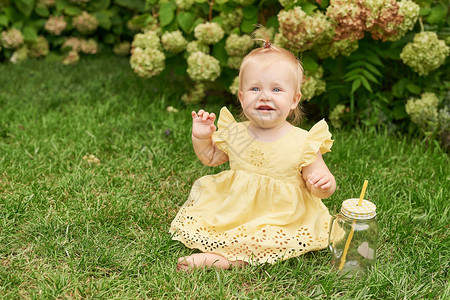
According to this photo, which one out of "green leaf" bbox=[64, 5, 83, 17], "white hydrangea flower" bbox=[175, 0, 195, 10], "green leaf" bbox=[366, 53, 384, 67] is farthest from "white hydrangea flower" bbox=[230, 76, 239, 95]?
"green leaf" bbox=[64, 5, 83, 17]

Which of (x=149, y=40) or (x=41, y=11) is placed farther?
(x=41, y=11)

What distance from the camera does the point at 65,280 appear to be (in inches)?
68.8

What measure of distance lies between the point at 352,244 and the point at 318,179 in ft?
1.03

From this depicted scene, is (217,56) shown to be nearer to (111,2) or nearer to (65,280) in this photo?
(65,280)

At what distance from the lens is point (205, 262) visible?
190 centimetres

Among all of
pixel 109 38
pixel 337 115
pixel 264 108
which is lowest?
pixel 109 38

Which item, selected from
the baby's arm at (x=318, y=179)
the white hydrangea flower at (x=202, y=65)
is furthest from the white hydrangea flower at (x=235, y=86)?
the baby's arm at (x=318, y=179)

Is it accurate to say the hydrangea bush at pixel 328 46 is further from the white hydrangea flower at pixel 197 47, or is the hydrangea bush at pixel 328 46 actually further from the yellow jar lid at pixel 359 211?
the yellow jar lid at pixel 359 211

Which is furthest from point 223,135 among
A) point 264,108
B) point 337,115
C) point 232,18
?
point 232,18

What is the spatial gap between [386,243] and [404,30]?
4.92 ft

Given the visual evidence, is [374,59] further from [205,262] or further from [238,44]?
[205,262]

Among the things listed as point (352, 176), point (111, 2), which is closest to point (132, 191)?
point (352, 176)

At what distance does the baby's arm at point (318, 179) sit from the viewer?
6.12 feet

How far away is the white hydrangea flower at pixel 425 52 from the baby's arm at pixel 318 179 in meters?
1.46
